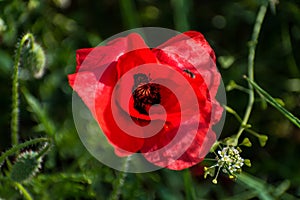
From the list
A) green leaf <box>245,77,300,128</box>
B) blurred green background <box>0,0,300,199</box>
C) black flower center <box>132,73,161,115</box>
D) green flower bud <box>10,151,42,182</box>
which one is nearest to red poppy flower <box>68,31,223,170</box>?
black flower center <box>132,73,161,115</box>

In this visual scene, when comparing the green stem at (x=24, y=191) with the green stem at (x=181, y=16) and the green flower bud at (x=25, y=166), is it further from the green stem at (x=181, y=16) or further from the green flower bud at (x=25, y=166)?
the green stem at (x=181, y=16)

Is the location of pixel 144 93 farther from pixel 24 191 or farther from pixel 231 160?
pixel 24 191

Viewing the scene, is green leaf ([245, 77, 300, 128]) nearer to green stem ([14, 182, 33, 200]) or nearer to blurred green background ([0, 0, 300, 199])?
blurred green background ([0, 0, 300, 199])

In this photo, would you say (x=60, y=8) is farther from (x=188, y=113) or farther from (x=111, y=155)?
(x=188, y=113)

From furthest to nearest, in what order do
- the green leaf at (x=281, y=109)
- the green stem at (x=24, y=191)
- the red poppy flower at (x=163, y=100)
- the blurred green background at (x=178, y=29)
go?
the blurred green background at (x=178, y=29)
the green stem at (x=24, y=191)
the green leaf at (x=281, y=109)
the red poppy flower at (x=163, y=100)

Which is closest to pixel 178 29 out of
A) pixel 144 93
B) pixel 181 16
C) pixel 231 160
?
pixel 181 16

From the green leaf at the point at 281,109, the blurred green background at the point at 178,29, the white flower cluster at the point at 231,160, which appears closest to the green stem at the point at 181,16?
the blurred green background at the point at 178,29
